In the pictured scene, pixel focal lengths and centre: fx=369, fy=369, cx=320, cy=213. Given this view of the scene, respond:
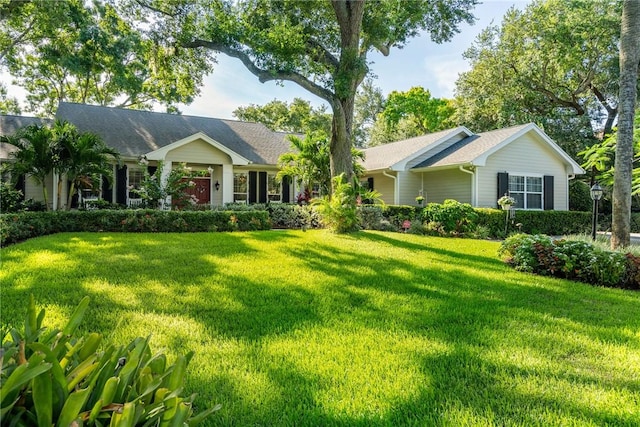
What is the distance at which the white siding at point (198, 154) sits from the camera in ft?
52.5

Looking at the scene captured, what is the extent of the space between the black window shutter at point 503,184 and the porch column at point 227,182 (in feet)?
39.4

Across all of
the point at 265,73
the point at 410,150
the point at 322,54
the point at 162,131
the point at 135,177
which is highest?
the point at 322,54

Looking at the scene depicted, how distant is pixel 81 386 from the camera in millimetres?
1630

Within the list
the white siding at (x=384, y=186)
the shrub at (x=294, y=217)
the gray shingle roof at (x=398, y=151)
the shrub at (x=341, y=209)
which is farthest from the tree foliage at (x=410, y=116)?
the shrub at (x=341, y=209)

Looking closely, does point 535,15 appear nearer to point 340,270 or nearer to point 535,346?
point 340,270

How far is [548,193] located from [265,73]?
14.3 m

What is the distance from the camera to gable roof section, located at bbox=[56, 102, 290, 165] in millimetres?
16438

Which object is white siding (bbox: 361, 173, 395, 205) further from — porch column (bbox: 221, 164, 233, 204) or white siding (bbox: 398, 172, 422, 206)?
porch column (bbox: 221, 164, 233, 204)

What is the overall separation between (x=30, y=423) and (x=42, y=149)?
12.6 meters

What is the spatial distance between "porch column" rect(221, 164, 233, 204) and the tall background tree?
548 cm

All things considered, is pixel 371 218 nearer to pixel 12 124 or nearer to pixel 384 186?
pixel 384 186

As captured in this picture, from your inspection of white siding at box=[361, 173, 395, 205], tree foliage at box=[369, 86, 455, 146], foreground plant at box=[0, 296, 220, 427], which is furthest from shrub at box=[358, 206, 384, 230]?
tree foliage at box=[369, 86, 455, 146]

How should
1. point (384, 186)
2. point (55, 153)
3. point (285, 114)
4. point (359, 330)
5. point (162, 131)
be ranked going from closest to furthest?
point (359, 330)
point (55, 153)
point (162, 131)
point (384, 186)
point (285, 114)

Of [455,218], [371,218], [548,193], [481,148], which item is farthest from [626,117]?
[548,193]
